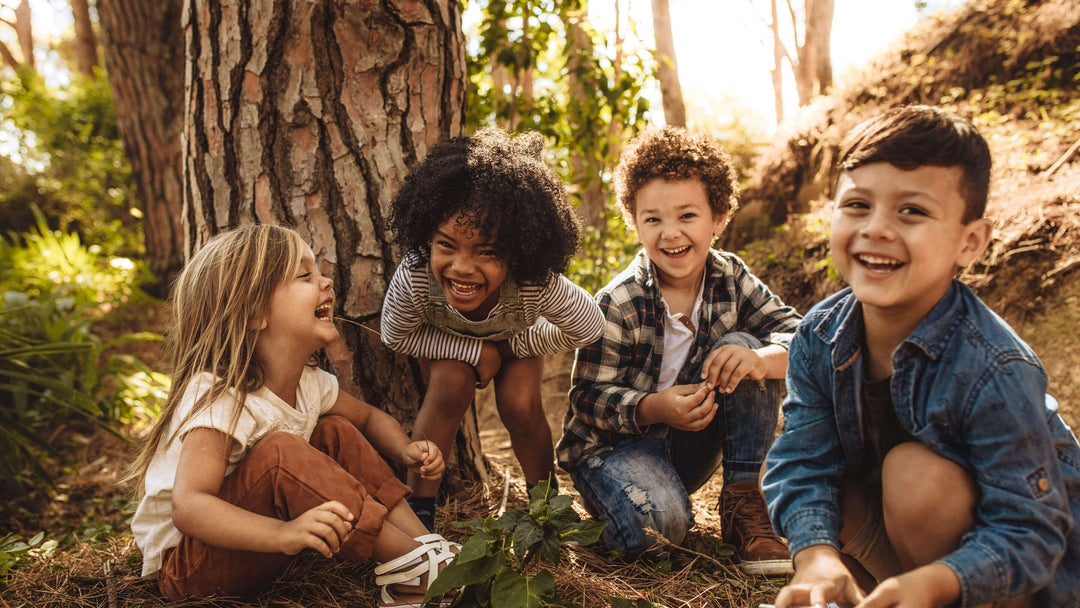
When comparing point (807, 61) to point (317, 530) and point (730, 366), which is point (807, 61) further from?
point (317, 530)

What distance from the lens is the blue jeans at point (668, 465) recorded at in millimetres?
2131

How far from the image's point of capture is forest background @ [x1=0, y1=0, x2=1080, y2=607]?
235cm

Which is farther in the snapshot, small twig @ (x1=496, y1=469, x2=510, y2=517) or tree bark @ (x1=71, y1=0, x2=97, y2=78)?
tree bark @ (x1=71, y1=0, x2=97, y2=78)

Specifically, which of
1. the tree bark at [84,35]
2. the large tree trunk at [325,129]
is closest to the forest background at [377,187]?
the large tree trunk at [325,129]

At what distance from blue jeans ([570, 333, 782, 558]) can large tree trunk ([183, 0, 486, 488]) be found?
774 mm

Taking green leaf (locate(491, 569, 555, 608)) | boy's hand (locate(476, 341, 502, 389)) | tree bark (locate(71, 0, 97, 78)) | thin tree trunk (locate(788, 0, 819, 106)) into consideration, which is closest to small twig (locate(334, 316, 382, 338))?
boy's hand (locate(476, 341, 502, 389))

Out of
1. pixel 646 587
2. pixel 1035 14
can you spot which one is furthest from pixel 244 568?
pixel 1035 14

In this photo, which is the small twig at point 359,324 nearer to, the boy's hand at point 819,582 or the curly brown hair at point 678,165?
the curly brown hair at point 678,165

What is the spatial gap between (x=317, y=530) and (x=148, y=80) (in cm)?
509

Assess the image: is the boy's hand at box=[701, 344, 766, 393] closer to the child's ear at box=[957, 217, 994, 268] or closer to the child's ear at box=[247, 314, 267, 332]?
the child's ear at box=[957, 217, 994, 268]

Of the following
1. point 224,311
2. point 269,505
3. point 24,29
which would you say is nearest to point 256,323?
point 224,311

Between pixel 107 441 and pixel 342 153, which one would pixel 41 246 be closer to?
pixel 107 441

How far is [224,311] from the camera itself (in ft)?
6.20

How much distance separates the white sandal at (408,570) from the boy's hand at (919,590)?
1032 mm
